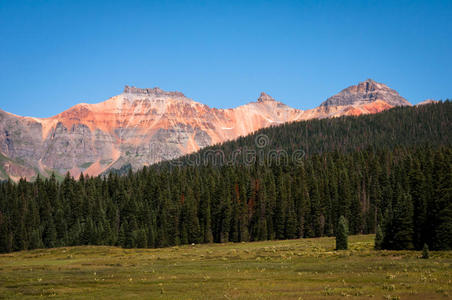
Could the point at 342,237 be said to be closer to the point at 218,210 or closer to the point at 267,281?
the point at 267,281

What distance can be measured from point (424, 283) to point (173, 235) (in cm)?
A: 9426

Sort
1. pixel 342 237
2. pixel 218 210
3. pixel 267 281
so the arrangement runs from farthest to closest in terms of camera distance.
A: pixel 218 210 < pixel 342 237 < pixel 267 281

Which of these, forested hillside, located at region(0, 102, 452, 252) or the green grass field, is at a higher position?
forested hillside, located at region(0, 102, 452, 252)

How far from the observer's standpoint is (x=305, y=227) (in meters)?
128

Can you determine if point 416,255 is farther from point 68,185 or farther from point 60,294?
point 68,185

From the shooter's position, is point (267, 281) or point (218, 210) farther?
point (218, 210)

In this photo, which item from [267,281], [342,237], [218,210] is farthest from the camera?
[218,210]

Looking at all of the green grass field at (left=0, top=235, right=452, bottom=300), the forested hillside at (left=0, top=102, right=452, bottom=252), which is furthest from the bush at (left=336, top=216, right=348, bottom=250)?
the forested hillside at (left=0, top=102, right=452, bottom=252)

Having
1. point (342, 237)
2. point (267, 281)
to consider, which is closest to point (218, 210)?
point (342, 237)

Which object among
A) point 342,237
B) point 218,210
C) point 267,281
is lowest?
point 267,281

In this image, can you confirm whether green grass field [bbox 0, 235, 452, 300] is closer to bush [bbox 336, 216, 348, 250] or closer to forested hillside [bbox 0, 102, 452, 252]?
bush [bbox 336, 216, 348, 250]

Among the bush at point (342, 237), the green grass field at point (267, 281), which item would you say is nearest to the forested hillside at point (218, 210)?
the bush at point (342, 237)

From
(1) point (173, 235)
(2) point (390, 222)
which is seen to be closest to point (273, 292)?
(2) point (390, 222)

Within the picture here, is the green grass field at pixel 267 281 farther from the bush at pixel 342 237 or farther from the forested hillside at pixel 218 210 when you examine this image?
the forested hillside at pixel 218 210
